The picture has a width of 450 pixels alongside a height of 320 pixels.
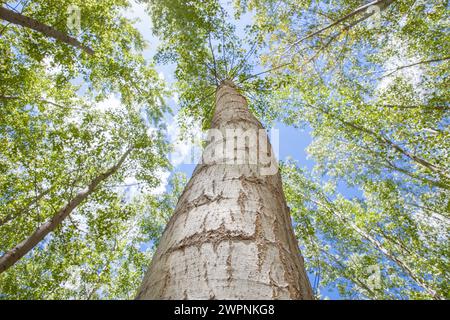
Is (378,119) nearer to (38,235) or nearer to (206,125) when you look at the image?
(206,125)

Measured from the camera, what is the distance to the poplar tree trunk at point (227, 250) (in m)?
0.76

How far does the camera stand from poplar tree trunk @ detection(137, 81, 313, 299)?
0.76 meters

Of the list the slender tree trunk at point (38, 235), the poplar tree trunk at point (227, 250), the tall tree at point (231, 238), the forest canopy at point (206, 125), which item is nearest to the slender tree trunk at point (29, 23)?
the forest canopy at point (206, 125)

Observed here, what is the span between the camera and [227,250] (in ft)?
2.83

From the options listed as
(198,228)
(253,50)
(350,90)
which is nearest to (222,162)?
(198,228)

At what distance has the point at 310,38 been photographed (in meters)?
9.56

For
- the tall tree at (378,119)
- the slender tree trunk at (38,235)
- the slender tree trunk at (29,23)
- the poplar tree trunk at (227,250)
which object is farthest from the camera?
the tall tree at (378,119)

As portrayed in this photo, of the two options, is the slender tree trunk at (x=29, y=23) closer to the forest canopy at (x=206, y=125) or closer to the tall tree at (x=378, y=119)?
the forest canopy at (x=206, y=125)

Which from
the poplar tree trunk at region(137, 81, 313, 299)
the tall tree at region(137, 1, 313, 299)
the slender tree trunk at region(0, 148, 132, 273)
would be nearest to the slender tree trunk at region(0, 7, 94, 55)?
the slender tree trunk at region(0, 148, 132, 273)

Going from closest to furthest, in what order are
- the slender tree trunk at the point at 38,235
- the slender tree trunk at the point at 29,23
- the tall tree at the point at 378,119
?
the slender tree trunk at the point at 38,235 < the slender tree trunk at the point at 29,23 < the tall tree at the point at 378,119

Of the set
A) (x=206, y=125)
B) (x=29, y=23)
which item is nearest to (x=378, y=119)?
(x=206, y=125)

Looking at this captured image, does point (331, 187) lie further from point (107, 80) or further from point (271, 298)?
point (271, 298)

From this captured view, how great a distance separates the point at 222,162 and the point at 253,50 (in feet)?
22.4

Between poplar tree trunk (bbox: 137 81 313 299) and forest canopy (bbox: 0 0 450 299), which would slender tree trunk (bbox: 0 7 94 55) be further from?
poplar tree trunk (bbox: 137 81 313 299)
